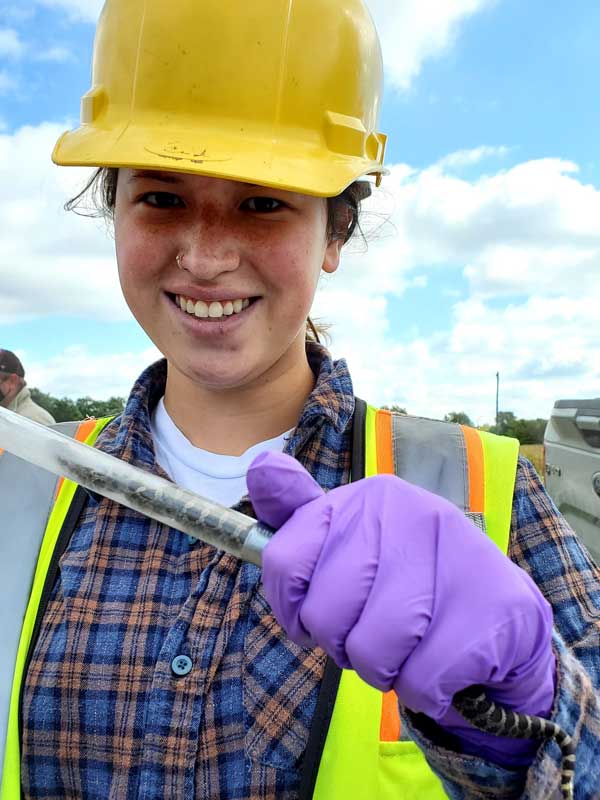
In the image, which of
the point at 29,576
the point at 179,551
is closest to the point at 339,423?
the point at 179,551

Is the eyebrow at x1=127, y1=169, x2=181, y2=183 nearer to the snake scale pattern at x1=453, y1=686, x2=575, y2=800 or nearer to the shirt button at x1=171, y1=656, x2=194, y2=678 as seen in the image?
the shirt button at x1=171, y1=656, x2=194, y2=678

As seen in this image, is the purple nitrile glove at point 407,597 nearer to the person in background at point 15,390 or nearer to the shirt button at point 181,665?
the shirt button at point 181,665

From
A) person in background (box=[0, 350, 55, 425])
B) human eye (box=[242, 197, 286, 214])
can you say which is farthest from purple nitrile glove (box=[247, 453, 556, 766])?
person in background (box=[0, 350, 55, 425])

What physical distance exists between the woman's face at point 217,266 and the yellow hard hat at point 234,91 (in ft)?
0.20

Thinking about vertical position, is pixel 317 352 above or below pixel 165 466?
above

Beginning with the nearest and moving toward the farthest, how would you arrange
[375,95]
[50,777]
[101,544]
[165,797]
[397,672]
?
[397,672], [165,797], [50,777], [101,544], [375,95]

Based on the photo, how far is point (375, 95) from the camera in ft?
6.26

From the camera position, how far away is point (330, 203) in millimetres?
1809

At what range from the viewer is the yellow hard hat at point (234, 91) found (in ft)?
5.21

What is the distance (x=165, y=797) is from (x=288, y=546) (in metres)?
0.63

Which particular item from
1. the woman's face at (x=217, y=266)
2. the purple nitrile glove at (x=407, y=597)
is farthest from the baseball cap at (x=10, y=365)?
the purple nitrile glove at (x=407, y=597)

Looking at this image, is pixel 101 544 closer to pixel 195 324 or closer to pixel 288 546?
pixel 195 324

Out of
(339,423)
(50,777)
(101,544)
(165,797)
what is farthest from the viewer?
(339,423)

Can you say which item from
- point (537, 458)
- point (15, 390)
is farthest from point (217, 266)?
point (537, 458)
